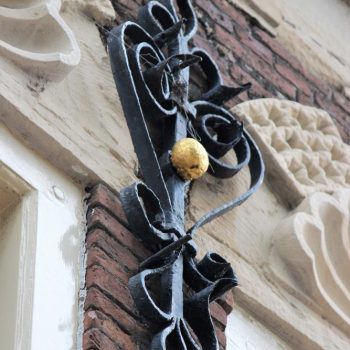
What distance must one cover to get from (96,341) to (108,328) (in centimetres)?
6

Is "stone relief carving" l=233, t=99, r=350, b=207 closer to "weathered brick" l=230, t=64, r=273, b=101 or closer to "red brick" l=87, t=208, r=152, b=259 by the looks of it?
"weathered brick" l=230, t=64, r=273, b=101

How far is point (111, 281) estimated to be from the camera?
3.32m

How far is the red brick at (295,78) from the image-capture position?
4.71 m

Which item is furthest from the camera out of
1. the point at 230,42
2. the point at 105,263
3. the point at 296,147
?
the point at 230,42

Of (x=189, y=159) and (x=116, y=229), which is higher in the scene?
(x=189, y=159)

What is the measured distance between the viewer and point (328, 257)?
163 inches

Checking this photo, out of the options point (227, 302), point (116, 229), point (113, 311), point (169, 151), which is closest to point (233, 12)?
point (169, 151)

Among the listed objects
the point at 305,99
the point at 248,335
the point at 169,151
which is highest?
the point at 169,151

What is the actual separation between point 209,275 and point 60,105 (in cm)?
53

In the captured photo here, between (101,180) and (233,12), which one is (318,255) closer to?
(101,180)

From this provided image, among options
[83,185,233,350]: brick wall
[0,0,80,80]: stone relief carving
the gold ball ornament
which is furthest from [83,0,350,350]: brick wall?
[0,0,80,80]: stone relief carving

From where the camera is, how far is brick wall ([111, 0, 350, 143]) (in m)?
4.49

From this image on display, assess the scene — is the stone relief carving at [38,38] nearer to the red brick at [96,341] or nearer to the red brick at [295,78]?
the red brick at [96,341]

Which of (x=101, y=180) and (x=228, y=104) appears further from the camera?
(x=228, y=104)
